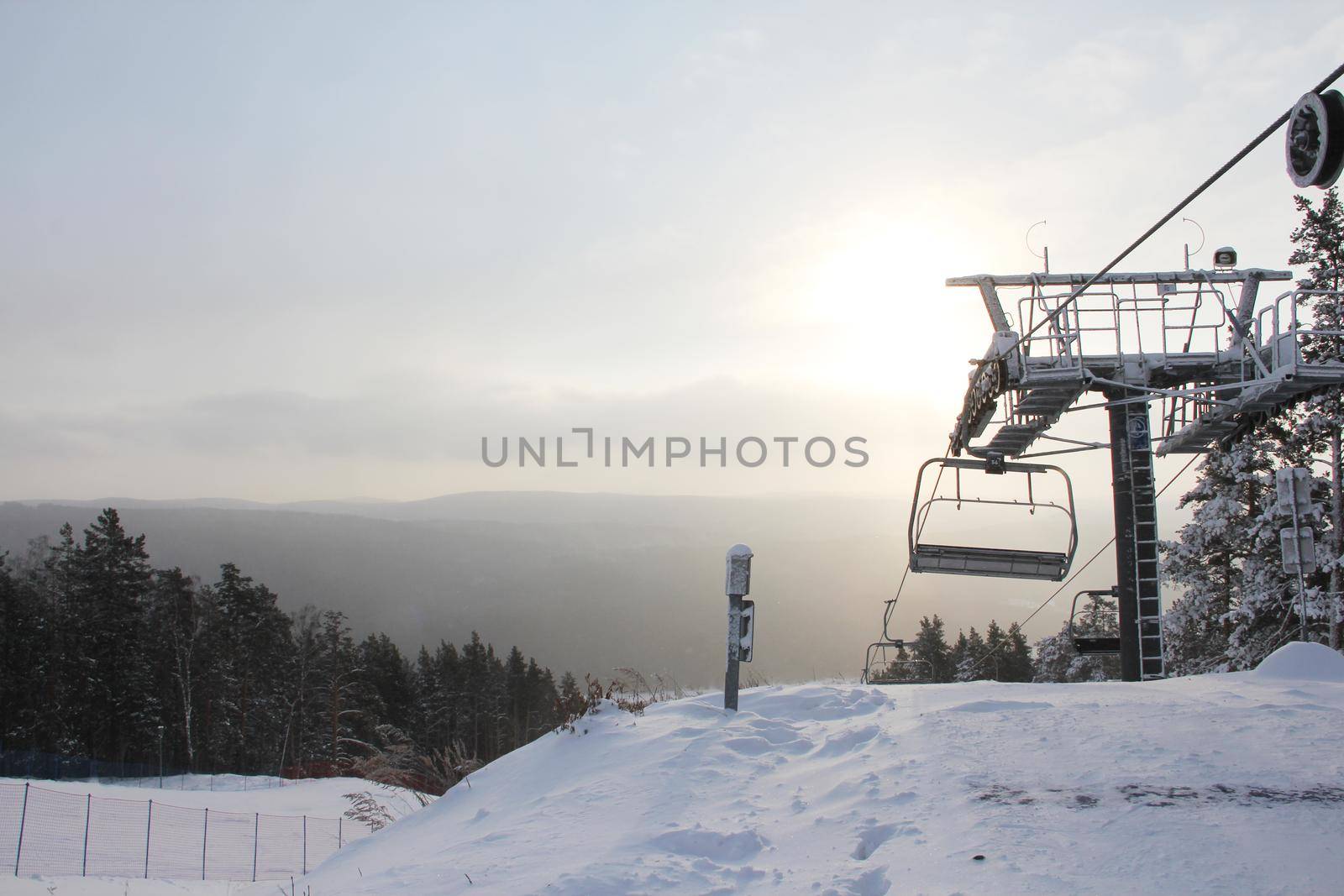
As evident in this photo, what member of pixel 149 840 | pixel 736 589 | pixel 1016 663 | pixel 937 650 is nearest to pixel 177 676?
pixel 149 840

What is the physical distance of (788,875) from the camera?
484cm

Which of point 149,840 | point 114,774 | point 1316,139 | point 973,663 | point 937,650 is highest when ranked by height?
point 1316,139

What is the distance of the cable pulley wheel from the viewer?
4383 millimetres

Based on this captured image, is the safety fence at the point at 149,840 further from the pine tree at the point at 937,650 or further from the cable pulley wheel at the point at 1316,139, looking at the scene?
the pine tree at the point at 937,650

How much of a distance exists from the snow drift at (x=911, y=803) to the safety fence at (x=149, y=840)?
2040cm

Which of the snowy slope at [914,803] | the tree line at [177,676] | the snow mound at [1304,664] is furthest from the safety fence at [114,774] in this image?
the snow mound at [1304,664]

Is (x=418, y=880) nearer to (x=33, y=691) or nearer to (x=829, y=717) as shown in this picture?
(x=829, y=717)

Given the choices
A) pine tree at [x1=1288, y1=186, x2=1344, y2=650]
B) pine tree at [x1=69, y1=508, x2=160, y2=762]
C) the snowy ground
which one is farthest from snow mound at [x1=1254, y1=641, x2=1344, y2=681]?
pine tree at [x1=69, y1=508, x2=160, y2=762]

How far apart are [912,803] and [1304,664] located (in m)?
6.12

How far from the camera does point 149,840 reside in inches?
1099

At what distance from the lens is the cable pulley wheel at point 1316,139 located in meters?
4.38

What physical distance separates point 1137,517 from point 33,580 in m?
72.1

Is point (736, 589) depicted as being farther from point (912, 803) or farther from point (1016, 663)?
point (1016, 663)

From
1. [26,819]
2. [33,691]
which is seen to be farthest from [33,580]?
[26,819]
